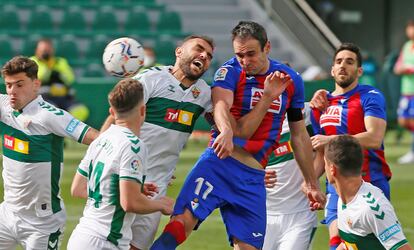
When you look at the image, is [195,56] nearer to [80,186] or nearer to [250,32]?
[250,32]

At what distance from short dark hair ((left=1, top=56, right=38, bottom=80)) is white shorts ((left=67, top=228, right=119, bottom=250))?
Result: 1679mm

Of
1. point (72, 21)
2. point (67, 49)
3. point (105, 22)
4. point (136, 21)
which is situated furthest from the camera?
point (136, 21)

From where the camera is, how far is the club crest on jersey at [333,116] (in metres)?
8.61

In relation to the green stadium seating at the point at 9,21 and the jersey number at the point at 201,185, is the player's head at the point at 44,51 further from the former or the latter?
the jersey number at the point at 201,185

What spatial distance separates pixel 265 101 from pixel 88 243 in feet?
5.84

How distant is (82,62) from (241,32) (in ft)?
62.5

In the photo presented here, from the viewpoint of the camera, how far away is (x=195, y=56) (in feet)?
24.9

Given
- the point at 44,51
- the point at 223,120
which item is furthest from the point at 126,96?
the point at 44,51

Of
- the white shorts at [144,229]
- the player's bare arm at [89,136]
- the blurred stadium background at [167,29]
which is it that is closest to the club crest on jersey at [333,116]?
the white shorts at [144,229]

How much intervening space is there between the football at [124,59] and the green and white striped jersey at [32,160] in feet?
2.89

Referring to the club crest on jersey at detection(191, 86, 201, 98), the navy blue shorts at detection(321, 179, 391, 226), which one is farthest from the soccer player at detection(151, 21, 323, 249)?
the navy blue shorts at detection(321, 179, 391, 226)

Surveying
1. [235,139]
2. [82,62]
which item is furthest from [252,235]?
[82,62]

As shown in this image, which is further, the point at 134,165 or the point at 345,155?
the point at 345,155

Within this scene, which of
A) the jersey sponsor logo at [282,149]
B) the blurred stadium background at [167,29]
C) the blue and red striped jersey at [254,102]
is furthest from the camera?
the blurred stadium background at [167,29]
